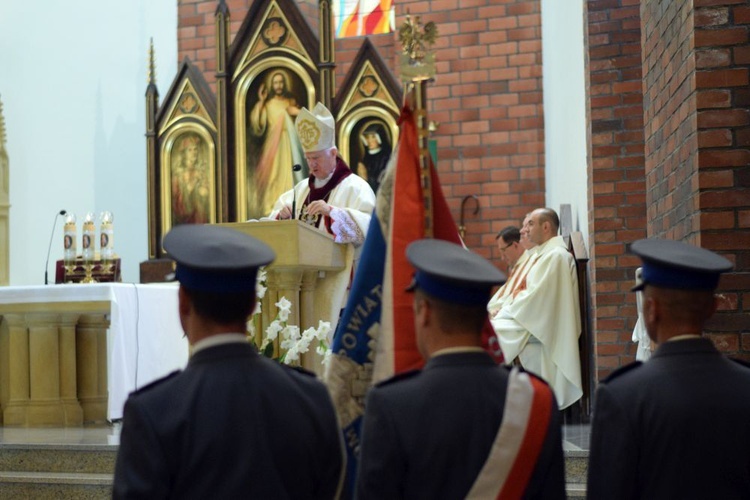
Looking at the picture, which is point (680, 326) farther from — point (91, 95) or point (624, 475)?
point (91, 95)

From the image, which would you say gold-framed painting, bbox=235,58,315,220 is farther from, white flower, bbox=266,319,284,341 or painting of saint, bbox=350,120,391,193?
white flower, bbox=266,319,284,341

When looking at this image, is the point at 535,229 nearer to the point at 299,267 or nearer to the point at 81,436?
the point at 299,267

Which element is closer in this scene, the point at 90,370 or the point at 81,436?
the point at 81,436

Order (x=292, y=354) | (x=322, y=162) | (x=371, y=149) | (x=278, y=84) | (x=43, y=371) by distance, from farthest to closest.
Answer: (x=278, y=84) < (x=371, y=149) < (x=43, y=371) < (x=322, y=162) < (x=292, y=354)

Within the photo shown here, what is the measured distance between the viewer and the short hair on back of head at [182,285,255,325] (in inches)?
87.8

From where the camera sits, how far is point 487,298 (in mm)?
2371

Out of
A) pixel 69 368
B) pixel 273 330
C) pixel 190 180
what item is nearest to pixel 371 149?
pixel 190 180

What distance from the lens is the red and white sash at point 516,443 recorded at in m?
2.24

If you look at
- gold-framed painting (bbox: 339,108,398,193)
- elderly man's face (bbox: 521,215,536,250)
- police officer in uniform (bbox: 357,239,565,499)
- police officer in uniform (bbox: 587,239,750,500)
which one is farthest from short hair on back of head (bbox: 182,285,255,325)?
gold-framed painting (bbox: 339,108,398,193)

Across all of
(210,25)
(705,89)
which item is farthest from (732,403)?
(210,25)

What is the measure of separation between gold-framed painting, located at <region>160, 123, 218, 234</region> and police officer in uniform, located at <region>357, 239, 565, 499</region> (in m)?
7.77

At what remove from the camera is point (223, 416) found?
2.16 meters

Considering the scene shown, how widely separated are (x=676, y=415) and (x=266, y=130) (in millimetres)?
7926

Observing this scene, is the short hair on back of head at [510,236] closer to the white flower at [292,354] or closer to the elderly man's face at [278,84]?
the elderly man's face at [278,84]
